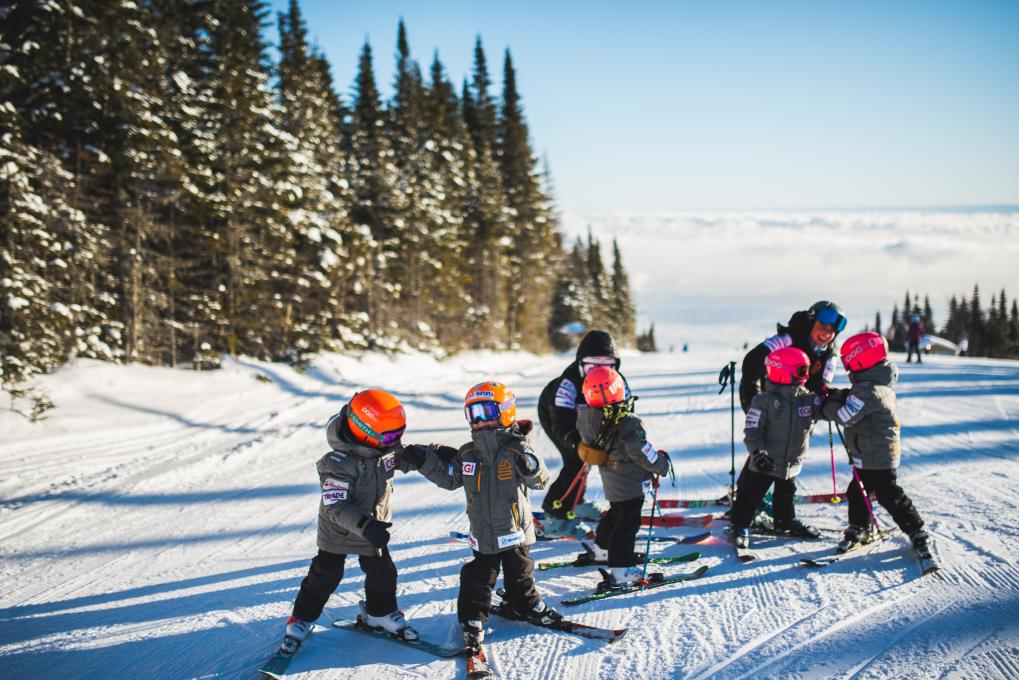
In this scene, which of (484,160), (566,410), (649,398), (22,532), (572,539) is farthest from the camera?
(484,160)

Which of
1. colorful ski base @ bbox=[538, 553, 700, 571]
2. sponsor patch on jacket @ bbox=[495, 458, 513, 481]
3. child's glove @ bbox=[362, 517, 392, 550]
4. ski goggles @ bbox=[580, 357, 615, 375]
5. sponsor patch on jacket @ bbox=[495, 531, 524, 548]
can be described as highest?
ski goggles @ bbox=[580, 357, 615, 375]

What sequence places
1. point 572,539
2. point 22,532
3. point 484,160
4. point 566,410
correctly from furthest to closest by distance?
point 484,160, point 22,532, point 572,539, point 566,410

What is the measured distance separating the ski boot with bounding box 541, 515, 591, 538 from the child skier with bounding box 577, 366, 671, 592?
3.86ft

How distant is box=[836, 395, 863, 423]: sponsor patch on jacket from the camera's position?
195 inches

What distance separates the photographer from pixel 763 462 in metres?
4.92

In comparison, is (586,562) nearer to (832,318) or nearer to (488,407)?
(488,407)

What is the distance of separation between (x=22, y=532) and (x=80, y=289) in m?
7.44

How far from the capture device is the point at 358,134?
25781 mm

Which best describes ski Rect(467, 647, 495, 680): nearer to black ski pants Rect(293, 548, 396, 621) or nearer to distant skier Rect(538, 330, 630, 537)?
black ski pants Rect(293, 548, 396, 621)

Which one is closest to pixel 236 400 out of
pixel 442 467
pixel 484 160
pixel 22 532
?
pixel 22 532

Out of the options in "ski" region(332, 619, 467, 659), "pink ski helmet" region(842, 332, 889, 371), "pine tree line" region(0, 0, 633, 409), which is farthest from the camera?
"pine tree line" region(0, 0, 633, 409)

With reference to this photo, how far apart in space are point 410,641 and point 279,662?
811 mm

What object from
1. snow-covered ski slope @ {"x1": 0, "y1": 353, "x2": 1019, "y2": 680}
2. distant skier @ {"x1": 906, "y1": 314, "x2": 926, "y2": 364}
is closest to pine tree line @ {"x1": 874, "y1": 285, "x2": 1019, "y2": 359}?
distant skier @ {"x1": 906, "y1": 314, "x2": 926, "y2": 364}

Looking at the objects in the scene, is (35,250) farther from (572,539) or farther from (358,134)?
(358,134)
